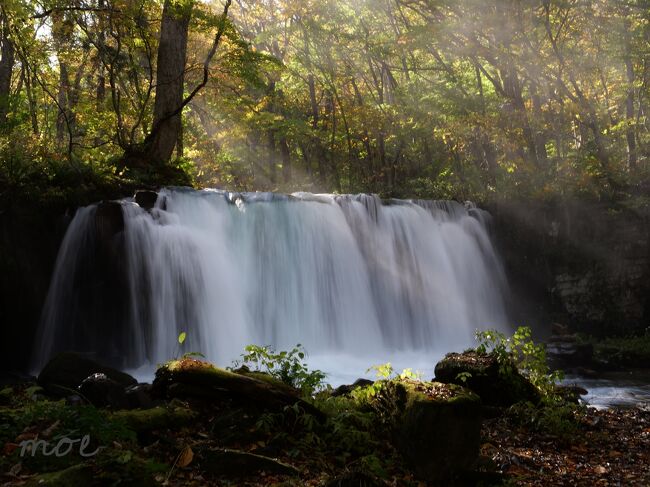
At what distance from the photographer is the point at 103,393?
5586mm

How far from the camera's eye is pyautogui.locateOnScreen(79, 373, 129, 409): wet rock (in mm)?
5480

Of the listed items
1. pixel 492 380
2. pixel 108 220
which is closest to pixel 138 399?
pixel 492 380

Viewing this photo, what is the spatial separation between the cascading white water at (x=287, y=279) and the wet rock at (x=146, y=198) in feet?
0.74

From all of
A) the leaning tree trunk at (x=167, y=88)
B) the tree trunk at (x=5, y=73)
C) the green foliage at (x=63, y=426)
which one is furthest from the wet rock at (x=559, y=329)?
the tree trunk at (x=5, y=73)

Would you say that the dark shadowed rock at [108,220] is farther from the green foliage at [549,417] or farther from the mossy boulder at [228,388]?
the green foliage at [549,417]

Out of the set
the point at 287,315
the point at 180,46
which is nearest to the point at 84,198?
the point at 287,315

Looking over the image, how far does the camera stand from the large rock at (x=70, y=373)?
272 inches

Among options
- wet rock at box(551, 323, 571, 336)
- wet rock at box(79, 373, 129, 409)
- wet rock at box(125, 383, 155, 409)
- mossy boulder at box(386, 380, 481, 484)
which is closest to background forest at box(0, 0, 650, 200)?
wet rock at box(551, 323, 571, 336)

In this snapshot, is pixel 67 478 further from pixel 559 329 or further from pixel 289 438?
pixel 559 329

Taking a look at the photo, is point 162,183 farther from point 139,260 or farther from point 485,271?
point 485,271

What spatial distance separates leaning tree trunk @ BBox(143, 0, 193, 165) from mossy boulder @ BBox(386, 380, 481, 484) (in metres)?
12.5

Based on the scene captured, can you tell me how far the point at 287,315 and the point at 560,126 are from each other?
16669 millimetres

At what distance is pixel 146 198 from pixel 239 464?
8994 millimetres

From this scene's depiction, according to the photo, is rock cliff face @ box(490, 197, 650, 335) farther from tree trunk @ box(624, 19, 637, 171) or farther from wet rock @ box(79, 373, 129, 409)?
wet rock @ box(79, 373, 129, 409)
